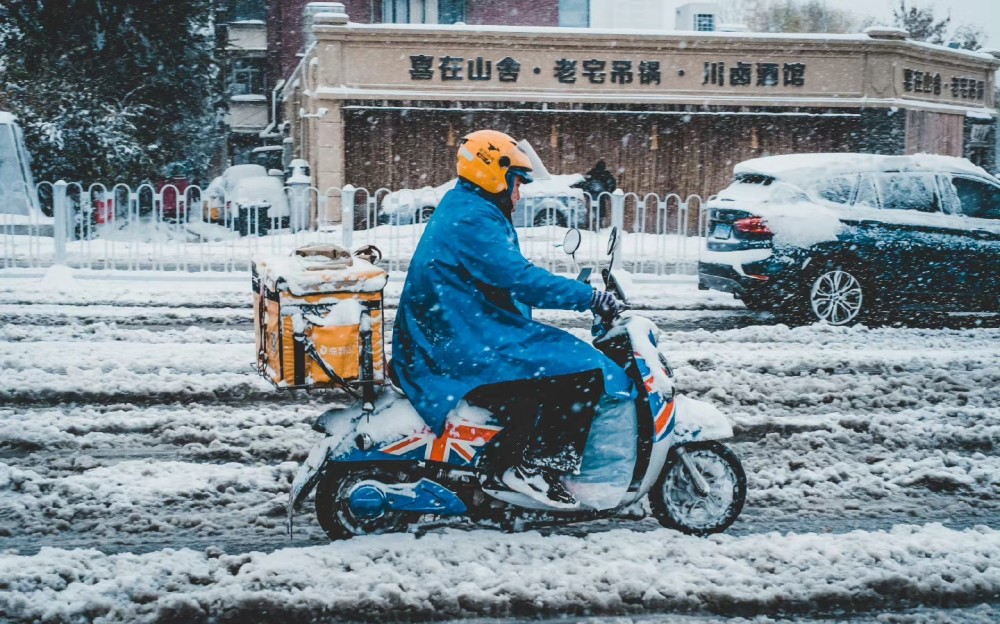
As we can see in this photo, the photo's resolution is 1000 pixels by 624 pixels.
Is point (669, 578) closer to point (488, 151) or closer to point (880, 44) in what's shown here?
point (488, 151)

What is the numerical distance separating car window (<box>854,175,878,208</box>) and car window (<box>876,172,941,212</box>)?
0.30 ft

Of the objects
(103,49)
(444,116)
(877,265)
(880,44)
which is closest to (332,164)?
(444,116)

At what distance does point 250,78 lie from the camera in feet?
120

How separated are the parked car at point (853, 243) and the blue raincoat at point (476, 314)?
7234mm

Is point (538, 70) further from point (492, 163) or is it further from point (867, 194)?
point (492, 163)

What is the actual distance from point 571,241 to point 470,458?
0.97m

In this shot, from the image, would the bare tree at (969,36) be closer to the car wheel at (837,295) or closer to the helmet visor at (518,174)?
the car wheel at (837,295)

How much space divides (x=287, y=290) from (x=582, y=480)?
146 cm

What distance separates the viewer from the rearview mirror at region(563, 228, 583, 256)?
4.21m

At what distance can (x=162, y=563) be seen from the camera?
171 inches

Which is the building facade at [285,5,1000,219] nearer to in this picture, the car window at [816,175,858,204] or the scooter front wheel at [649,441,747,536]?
the car window at [816,175,858,204]

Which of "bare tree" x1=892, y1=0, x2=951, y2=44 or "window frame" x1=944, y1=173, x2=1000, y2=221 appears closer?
"window frame" x1=944, y1=173, x2=1000, y2=221

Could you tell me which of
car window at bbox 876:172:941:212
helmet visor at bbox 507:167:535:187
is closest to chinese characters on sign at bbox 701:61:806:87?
car window at bbox 876:172:941:212

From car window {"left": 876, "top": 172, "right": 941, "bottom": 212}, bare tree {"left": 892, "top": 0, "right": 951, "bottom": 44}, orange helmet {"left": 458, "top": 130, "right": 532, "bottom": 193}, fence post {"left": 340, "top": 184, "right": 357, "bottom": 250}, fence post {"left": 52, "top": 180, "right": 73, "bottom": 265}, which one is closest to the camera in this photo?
orange helmet {"left": 458, "top": 130, "right": 532, "bottom": 193}
